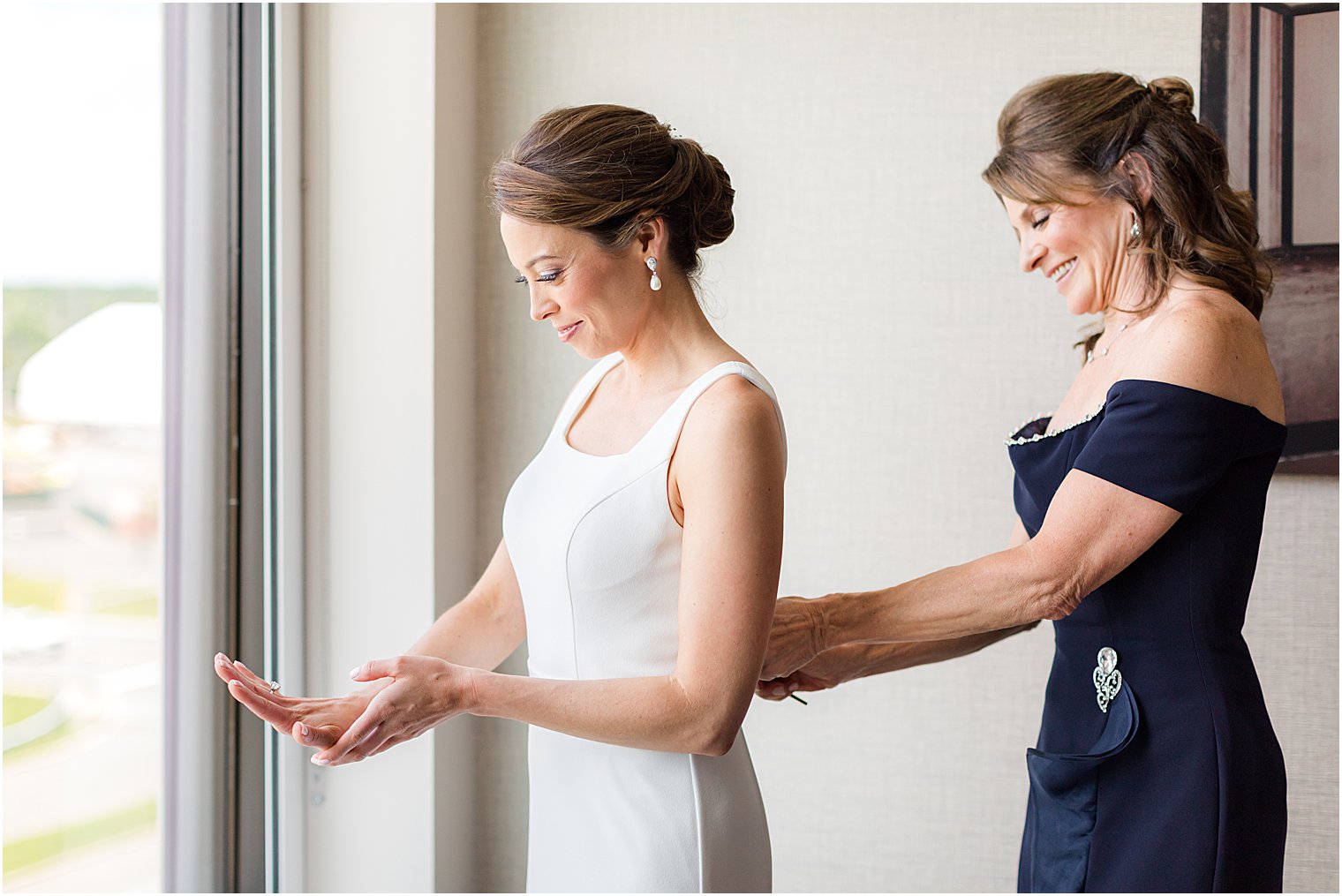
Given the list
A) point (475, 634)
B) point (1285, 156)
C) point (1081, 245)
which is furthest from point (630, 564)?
point (1285, 156)

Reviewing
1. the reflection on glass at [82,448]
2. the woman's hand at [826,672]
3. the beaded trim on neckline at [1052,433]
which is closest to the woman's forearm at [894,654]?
the woman's hand at [826,672]

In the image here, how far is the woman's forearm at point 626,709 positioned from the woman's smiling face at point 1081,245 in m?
0.76

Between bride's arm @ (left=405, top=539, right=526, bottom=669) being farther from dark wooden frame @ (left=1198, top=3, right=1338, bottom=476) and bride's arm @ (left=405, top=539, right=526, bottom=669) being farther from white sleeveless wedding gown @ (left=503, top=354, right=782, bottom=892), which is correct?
dark wooden frame @ (left=1198, top=3, right=1338, bottom=476)

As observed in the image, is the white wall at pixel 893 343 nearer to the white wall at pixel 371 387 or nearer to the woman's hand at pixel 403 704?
the white wall at pixel 371 387

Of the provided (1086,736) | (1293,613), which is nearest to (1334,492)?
(1293,613)

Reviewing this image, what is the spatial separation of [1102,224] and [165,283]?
1495 millimetres

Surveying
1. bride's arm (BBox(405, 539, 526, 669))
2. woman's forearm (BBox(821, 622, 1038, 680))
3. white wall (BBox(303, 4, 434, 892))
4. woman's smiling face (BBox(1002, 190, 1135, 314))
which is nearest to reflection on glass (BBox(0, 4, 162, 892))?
white wall (BBox(303, 4, 434, 892))

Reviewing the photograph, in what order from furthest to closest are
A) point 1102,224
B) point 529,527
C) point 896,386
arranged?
point 896,386 → point 1102,224 → point 529,527

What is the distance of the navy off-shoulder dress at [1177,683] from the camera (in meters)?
1.24

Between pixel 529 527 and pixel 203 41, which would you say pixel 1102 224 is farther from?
pixel 203 41

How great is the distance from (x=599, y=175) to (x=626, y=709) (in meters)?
0.57

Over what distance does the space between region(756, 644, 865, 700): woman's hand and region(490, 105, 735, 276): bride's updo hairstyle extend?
0.62 metres

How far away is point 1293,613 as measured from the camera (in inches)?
77.0

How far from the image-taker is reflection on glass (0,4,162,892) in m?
1.53
